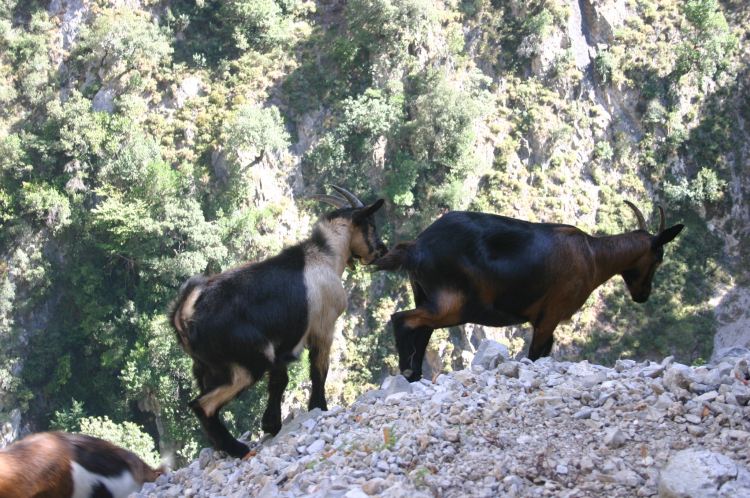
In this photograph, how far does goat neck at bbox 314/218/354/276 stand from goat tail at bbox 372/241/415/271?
45 centimetres

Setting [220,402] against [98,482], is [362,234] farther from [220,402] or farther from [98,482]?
[98,482]

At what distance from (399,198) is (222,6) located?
1728 cm

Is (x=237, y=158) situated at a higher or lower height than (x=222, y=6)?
lower

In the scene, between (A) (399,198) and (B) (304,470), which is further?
(A) (399,198)

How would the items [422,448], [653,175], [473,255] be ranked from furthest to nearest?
1. [653,175]
2. [473,255]
3. [422,448]

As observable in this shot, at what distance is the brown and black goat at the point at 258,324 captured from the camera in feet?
27.0

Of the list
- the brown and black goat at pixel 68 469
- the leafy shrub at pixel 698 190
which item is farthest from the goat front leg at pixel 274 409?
the leafy shrub at pixel 698 190

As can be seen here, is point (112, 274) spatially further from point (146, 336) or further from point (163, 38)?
point (163, 38)

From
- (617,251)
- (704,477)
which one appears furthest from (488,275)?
(704,477)

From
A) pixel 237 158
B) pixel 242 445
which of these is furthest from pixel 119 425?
pixel 242 445

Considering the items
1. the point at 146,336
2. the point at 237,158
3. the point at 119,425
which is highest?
the point at 237,158

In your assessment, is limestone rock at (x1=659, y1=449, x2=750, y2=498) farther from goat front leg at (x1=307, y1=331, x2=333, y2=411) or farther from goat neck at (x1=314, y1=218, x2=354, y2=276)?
goat neck at (x1=314, y1=218, x2=354, y2=276)

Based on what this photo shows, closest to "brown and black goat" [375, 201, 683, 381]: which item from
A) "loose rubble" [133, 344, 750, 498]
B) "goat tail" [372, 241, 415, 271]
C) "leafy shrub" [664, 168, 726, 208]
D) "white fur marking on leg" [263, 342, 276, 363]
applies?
"goat tail" [372, 241, 415, 271]

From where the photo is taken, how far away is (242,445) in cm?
840
